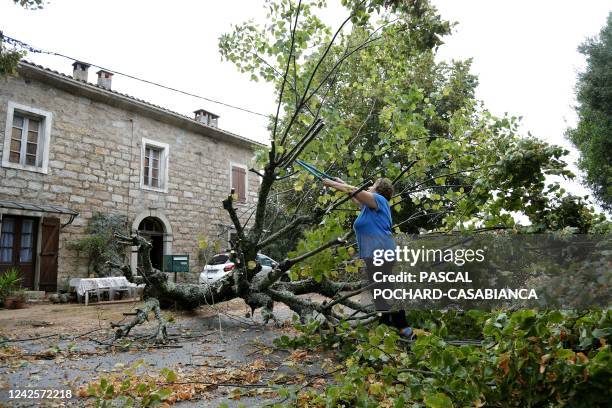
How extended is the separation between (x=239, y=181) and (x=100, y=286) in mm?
7349

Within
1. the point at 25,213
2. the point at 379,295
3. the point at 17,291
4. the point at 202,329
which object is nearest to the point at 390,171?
the point at 379,295

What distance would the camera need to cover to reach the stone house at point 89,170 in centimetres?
1088

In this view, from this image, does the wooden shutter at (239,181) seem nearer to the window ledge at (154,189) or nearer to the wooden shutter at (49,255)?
the window ledge at (154,189)

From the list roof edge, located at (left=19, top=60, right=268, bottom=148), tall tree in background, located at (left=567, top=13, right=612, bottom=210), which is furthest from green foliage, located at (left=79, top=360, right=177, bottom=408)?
tall tree in background, located at (left=567, top=13, right=612, bottom=210)

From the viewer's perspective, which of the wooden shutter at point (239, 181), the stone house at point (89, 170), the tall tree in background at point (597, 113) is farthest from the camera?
the wooden shutter at point (239, 181)

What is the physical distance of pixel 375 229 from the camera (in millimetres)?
3525

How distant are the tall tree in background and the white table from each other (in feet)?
50.0

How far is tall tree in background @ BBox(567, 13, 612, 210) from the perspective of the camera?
15016mm

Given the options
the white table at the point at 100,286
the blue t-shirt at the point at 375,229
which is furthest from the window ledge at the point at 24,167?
the blue t-shirt at the point at 375,229

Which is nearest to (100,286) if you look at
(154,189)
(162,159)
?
(154,189)

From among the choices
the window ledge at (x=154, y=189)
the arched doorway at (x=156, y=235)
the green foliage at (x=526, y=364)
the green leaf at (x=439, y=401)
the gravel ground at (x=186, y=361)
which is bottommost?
the gravel ground at (x=186, y=361)

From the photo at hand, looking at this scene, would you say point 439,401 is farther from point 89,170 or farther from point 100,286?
point 89,170

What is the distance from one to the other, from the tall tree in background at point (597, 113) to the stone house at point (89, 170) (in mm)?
12210

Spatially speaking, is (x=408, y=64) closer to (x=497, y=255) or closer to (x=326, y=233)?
(x=326, y=233)
